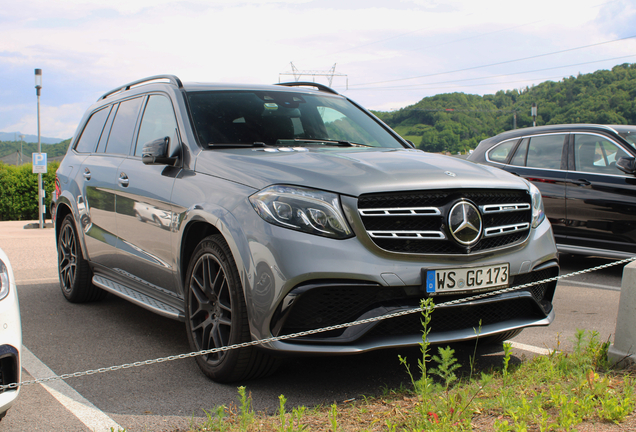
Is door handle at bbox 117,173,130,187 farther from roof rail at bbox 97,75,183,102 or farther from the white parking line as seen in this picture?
the white parking line

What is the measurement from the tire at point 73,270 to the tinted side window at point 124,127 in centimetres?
107

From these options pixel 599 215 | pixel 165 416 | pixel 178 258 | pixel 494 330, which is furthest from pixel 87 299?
pixel 599 215

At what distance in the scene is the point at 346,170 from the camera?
11.1 feet

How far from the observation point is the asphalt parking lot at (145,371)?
10.4 ft

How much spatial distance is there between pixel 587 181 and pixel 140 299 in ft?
18.5

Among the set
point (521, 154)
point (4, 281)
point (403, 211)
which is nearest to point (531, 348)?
point (403, 211)

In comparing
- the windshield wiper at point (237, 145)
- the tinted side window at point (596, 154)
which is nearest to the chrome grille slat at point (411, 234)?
the windshield wiper at point (237, 145)

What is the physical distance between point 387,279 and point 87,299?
13.0ft

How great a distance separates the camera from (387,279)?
308 cm

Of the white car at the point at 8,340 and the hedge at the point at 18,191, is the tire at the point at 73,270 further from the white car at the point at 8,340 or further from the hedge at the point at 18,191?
the hedge at the point at 18,191

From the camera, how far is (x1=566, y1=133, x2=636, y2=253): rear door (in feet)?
23.5

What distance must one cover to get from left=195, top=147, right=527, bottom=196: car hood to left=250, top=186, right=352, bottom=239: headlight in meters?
0.06

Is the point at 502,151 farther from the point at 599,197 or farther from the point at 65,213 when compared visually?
the point at 65,213

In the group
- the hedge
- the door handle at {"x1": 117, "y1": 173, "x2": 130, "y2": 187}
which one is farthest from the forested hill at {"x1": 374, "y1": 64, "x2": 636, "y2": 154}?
the door handle at {"x1": 117, "y1": 173, "x2": 130, "y2": 187}
